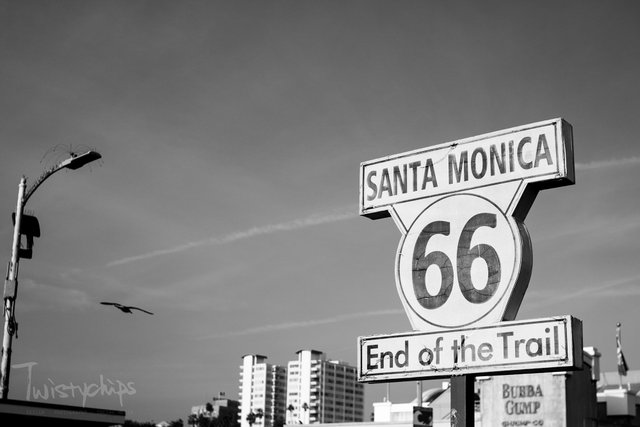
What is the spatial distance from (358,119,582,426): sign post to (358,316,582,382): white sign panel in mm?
15

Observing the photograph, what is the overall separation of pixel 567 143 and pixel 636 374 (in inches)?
4091

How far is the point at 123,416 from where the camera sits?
66.7ft

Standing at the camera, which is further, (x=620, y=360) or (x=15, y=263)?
(x=620, y=360)

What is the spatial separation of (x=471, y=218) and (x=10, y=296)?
920 centimetres

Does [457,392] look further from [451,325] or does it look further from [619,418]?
[619,418]

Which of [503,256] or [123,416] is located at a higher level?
[503,256]

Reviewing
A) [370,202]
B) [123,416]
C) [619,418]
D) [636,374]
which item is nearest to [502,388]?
[619,418]

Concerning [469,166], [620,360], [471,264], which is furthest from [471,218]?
[620,360]

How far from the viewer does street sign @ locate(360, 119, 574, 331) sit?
40.8 ft

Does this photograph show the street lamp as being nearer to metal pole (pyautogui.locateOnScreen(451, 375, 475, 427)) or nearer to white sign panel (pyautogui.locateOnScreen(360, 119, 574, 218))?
white sign panel (pyautogui.locateOnScreen(360, 119, 574, 218))

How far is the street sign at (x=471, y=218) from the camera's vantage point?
12438 millimetres

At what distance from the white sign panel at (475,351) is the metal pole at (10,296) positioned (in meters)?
7.04

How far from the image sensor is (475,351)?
40.7ft

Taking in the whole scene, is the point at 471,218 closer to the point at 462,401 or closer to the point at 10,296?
the point at 462,401
